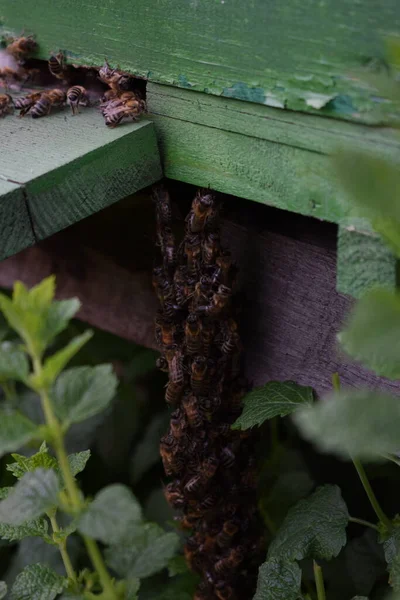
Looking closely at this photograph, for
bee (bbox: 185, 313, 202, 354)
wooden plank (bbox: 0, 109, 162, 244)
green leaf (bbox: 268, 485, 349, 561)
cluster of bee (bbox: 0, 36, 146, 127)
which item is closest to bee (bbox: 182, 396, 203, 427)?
bee (bbox: 185, 313, 202, 354)

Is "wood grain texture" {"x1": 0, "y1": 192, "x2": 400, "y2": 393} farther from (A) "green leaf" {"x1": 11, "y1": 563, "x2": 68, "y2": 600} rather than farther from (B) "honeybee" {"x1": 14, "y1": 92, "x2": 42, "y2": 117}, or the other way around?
(A) "green leaf" {"x1": 11, "y1": 563, "x2": 68, "y2": 600}

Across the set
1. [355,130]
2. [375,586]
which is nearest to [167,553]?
[355,130]

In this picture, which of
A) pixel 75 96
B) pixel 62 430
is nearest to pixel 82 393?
pixel 62 430

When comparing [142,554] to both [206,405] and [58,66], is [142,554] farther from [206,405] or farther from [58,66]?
[58,66]

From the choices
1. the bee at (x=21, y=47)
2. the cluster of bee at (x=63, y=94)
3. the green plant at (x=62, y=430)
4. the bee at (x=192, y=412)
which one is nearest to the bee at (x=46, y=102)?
the cluster of bee at (x=63, y=94)

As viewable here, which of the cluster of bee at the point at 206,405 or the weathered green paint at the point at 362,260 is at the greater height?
the weathered green paint at the point at 362,260

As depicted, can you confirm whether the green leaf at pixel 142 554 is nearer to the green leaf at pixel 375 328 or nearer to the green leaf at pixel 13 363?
the green leaf at pixel 13 363

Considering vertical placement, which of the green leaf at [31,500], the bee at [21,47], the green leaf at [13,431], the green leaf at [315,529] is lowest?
the green leaf at [315,529]
